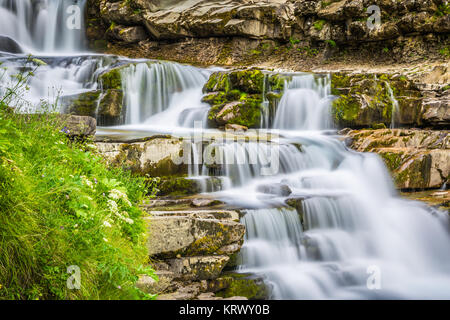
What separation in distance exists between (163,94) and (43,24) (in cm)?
963

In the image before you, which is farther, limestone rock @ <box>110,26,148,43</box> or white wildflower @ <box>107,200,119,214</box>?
limestone rock @ <box>110,26,148,43</box>

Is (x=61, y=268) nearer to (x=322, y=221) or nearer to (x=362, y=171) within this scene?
(x=322, y=221)

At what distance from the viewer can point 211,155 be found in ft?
22.7

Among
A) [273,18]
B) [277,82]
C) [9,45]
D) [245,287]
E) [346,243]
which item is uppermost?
[273,18]

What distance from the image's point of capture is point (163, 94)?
11805 mm

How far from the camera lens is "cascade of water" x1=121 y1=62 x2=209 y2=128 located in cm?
A: 1098

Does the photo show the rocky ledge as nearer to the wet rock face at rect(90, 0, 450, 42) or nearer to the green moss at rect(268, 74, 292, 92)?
the green moss at rect(268, 74, 292, 92)

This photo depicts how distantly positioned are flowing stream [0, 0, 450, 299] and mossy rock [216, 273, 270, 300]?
0.18 m

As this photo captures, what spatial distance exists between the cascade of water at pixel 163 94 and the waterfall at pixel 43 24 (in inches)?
305

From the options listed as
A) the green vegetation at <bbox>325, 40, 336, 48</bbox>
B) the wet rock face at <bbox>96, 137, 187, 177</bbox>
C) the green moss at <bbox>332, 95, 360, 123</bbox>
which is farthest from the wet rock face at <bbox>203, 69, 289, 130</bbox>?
the green vegetation at <bbox>325, 40, 336, 48</bbox>

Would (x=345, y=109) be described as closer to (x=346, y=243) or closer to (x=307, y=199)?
(x=307, y=199)

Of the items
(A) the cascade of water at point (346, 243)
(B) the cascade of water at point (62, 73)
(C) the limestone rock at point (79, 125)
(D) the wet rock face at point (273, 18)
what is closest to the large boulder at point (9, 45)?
(B) the cascade of water at point (62, 73)

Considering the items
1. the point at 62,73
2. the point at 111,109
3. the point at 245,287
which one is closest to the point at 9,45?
the point at 62,73
